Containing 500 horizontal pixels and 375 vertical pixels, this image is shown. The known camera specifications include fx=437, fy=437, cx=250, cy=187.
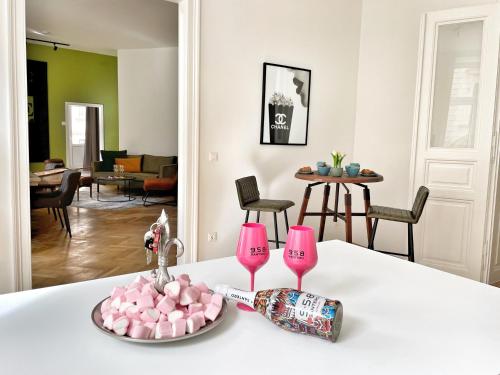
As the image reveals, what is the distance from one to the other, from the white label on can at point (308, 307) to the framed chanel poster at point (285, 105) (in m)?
3.39

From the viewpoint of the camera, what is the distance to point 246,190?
3.71 meters

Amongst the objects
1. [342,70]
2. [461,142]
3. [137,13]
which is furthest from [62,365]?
[137,13]

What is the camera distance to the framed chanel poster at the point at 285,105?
4258 millimetres

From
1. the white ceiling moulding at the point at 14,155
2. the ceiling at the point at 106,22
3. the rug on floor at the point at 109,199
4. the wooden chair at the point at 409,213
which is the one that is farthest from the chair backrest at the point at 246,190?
the rug on floor at the point at 109,199

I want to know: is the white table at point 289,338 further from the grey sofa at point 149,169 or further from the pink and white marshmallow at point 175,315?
the grey sofa at point 149,169

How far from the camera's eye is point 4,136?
280 cm

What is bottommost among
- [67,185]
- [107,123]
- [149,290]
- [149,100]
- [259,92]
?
[67,185]

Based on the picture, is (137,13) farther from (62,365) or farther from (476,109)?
(62,365)

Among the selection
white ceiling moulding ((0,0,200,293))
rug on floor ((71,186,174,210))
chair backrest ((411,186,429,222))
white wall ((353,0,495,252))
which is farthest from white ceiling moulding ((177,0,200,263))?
rug on floor ((71,186,174,210))

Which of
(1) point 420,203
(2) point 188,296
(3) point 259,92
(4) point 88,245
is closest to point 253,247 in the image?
(2) point 188,296

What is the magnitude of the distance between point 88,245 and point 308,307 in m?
4.40

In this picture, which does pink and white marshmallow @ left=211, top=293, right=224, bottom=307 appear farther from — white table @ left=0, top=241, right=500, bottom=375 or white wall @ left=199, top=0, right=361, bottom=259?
white wall @ left=199, top=0, right=361, bottom=259

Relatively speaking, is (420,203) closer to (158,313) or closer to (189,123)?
(189,123)

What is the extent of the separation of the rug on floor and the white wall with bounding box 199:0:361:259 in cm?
380
